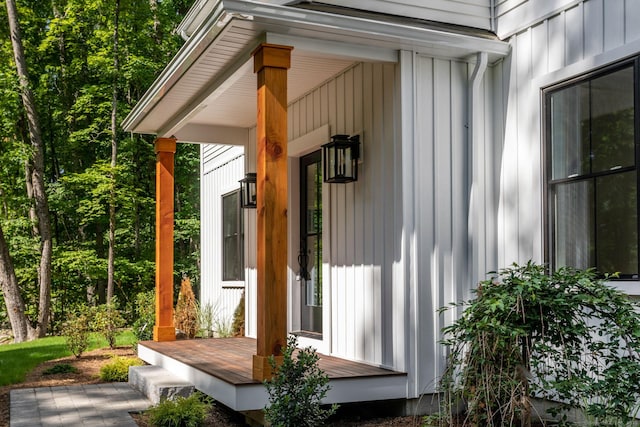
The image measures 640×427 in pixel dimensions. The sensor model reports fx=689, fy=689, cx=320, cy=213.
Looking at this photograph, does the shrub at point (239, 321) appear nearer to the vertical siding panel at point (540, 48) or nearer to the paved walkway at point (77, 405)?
the paved walkway at point (77, 405)

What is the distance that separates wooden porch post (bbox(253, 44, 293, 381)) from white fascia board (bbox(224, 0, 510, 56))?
0.88 feet

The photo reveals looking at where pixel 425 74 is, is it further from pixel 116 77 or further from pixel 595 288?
pixel 116 77

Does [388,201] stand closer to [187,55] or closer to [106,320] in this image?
[187,55]

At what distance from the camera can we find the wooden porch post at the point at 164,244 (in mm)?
8328

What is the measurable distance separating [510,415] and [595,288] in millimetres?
859

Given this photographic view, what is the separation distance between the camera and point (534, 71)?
17.1ft

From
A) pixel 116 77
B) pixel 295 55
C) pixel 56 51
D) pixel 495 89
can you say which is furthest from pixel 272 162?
pixel 56 51

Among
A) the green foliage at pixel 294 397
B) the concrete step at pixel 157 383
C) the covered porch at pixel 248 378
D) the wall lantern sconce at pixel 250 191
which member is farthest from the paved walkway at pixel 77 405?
the wall lantern sconce at pixel 250 191

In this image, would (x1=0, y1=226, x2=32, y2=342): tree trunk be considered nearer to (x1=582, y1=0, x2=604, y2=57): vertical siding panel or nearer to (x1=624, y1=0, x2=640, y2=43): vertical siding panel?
(x1=582, y1=0, x2=604, y2=57): vertical siding panel

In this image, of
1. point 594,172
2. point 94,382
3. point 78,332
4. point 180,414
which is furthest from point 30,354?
point 594,172

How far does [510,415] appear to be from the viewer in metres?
3.88

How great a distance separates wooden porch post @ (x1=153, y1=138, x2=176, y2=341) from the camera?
8.33 metres

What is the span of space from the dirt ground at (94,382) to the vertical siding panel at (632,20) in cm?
291

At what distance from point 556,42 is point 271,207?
238cm
